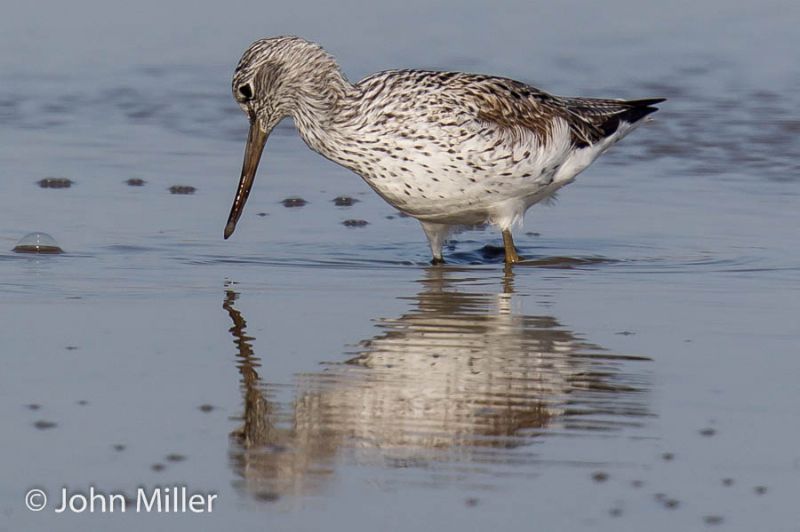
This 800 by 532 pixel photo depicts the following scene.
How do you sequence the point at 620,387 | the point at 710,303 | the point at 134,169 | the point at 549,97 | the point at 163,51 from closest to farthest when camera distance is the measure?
the point at 620,387
the point at 710,303
the point at 549,97
the point at 134,169
the point at 163,51

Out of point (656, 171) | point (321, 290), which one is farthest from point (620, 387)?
point (656, 171)

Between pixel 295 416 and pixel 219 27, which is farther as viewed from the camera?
pixel 219 27

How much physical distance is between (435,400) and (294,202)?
489cm

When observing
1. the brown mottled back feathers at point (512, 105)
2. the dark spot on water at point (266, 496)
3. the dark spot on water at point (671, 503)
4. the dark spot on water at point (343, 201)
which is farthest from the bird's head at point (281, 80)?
the dark spot on water at point (671, 503)

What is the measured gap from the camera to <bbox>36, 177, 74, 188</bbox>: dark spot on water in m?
11.4

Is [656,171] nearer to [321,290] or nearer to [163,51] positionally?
[321,290]

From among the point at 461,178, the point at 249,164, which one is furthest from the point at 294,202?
the point at 461,178

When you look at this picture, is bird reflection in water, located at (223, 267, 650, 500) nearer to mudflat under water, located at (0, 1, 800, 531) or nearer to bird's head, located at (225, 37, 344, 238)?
mudflat under water, located at (0, 1, 800, 531)

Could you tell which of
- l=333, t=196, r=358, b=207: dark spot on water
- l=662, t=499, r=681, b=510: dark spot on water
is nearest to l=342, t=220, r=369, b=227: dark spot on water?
l=333, t=196, r=358, b=207: dark spot on water

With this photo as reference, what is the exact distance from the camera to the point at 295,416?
6512 millimetres

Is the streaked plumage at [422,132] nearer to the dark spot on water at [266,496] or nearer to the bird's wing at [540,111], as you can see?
the bird's wing at [540,111]

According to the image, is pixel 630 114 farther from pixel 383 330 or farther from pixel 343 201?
pixel 383 330

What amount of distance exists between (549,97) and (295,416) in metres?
4.62

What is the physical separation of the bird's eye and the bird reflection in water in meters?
1.76
